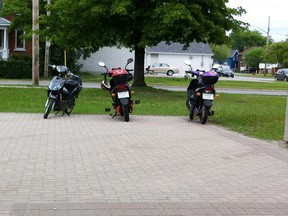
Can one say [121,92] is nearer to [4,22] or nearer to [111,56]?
[4,22]

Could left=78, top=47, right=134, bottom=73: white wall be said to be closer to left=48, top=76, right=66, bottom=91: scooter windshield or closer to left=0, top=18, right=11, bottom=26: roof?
left=0, top=18, right=11, bottom=26: roof

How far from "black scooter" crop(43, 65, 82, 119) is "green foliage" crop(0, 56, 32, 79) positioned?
78.3ft

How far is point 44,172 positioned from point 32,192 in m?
1.06

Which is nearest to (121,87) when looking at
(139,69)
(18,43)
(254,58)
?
(139,69)

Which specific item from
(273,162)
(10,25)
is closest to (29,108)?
(273,162)

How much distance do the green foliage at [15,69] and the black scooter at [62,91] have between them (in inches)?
939

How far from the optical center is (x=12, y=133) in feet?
33.8

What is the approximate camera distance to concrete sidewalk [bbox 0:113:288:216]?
545 centimetres

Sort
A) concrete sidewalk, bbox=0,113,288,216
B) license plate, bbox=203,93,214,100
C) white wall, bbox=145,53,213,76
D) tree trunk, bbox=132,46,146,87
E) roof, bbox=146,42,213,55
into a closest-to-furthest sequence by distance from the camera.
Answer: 1. concrete sidewalk, bbox=0,113,288,216
2. license plate, bbox=203,93,214,100
3. tree trunk, bbox=132,46,146,87
4. roof, bbox=146,42,213,55
5. white wall, bbox=145,53,213,76

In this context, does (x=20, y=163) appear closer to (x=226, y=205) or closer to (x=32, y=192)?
(x=32, y=192)

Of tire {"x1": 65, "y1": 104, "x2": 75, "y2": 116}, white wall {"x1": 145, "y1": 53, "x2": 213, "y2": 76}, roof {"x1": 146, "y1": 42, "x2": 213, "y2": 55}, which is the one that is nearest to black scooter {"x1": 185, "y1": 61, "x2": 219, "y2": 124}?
tire {"x1": 65, "y1": 104, "x2": 75, "y2": 116}

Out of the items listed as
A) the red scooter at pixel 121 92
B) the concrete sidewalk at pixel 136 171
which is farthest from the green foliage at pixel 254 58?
the concrete sidewalk at pixel 136 171

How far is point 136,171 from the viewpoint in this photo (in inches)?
281

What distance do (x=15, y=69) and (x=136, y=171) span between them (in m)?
31.1
